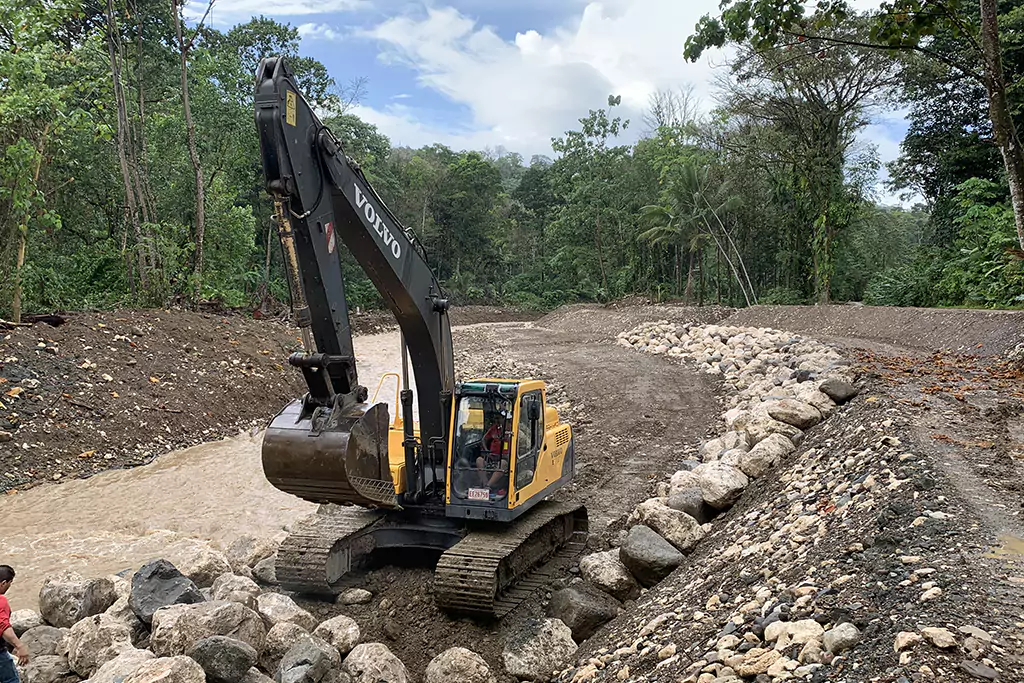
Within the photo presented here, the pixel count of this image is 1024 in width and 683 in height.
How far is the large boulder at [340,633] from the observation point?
5.72 m

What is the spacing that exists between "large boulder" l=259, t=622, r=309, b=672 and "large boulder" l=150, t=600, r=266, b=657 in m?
0.06

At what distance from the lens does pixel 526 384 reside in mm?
7055

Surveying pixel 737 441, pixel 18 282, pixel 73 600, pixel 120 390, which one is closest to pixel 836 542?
pixel 737 441

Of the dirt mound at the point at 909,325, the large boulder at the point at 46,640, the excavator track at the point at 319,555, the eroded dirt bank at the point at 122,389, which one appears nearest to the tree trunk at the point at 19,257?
the eroded dirt bank at the point at 122,389

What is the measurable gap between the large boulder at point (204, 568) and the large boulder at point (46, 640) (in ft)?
3.63

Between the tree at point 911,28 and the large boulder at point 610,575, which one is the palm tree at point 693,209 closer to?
the tree at point 911,28

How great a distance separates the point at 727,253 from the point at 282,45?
24.2 meters

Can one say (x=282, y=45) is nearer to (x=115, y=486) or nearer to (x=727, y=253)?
(x=727, y=253)

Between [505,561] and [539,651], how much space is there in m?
0.99

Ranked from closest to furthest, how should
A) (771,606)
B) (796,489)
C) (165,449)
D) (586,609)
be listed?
(771,606) → (586,609) → (796,489) → (165,449)

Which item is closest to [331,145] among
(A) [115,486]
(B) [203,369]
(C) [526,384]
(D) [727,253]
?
(C) [526,384]

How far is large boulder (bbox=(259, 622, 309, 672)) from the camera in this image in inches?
209

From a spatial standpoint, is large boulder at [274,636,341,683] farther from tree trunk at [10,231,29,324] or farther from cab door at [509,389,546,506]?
tree trunk at [10,231,29,324]

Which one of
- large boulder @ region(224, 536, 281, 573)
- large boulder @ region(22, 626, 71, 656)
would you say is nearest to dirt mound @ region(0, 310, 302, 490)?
large boulder @ region(224, 536, 281, 573)
